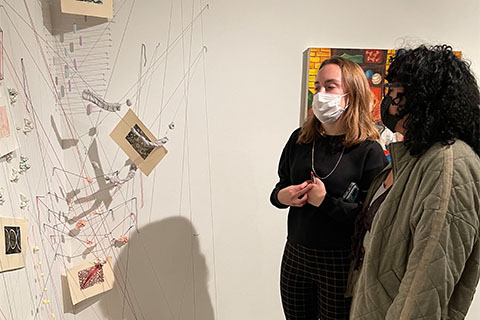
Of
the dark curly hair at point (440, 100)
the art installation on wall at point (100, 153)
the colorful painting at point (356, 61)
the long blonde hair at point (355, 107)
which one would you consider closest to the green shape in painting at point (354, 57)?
the colorful painting at point (356, 61)

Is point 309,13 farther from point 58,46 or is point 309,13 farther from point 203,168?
point 58,46

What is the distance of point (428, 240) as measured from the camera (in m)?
0.83

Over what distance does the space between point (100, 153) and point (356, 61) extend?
1128 mm

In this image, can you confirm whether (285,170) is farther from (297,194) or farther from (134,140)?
(134,140)

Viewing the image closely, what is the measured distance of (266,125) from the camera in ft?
5.40

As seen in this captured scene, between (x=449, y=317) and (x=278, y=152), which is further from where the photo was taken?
(x=278, y=152)

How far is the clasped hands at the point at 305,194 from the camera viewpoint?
1.20 m

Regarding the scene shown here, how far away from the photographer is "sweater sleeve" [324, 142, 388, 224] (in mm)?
1177

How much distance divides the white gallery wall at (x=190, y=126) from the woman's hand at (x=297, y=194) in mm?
424

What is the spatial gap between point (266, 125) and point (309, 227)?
1.81 feet

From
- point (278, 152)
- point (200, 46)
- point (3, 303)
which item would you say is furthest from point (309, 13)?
point (3, 303)

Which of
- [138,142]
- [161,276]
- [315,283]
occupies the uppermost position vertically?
[138,142]

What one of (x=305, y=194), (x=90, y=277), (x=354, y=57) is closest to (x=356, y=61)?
(x=354, y=57)

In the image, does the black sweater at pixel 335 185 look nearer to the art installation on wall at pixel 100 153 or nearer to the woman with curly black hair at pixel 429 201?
the woman with curly black hair at pixel 429 201
